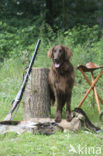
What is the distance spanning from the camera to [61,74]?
143 inches

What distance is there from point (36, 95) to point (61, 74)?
A: 0.55m

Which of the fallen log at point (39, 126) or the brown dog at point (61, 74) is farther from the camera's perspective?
the brown dog at point (61, 74)

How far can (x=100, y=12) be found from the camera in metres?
10.7

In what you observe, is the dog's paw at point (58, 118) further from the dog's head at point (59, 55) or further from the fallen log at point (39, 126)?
the dog's head at point (59, 55)

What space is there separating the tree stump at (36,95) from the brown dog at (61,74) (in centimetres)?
20

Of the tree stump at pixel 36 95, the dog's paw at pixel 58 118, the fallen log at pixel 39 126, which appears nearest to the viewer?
the fallen log at pixel 39 126

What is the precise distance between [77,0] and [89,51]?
500 centimetres

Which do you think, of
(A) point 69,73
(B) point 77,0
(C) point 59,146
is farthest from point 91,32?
(C) point 59,146

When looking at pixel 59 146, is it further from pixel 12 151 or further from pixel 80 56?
pixel 80 56

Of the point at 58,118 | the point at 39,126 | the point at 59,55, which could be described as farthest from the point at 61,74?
the point at 39,126

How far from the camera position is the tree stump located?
3.78 m

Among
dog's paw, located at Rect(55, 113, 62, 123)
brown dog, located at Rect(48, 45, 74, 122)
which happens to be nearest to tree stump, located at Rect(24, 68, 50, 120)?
brown dog, located at Rect(48, 45, 74, 122)

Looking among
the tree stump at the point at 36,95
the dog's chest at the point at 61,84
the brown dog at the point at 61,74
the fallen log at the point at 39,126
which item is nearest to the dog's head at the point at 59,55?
the brown dog at the point at 61,74

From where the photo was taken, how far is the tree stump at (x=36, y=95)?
3779 millimetres
